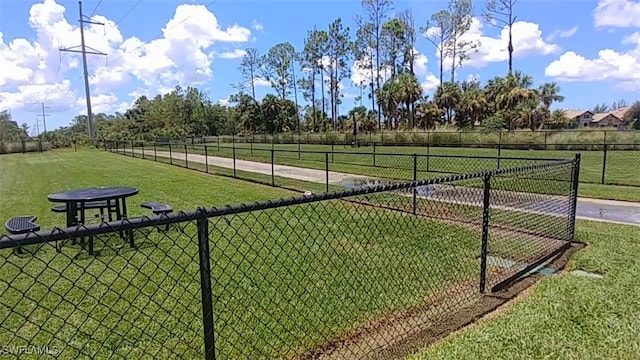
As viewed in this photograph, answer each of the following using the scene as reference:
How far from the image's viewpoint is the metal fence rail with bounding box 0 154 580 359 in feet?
9.43

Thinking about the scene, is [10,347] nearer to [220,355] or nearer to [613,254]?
[220,355]

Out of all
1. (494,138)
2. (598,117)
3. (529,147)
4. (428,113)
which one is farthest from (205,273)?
(598,117)

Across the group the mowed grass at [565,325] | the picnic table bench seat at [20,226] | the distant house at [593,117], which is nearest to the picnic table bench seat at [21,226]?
the picnic table bench seat at [20,226]

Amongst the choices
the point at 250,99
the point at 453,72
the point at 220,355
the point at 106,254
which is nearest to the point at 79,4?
the point at 250,99

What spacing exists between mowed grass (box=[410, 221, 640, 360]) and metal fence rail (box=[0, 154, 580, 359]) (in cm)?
29

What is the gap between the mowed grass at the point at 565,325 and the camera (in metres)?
2.77

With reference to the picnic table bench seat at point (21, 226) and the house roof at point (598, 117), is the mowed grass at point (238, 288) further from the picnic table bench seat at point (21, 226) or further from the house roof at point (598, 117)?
the house roof at point (598, 117)

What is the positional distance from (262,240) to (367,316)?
274 cm

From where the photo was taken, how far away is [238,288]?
3.99 metres

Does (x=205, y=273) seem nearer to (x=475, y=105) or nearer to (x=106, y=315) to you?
(x=106, y=315)

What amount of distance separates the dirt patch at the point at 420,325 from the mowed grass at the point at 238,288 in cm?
11

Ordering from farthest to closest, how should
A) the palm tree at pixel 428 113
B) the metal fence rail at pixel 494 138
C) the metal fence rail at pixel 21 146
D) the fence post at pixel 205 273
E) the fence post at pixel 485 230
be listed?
the palm tree at pixel 428 113
the metal fence rail at pixel 21 146
the metal fence rail at pixel 494 138
the fence post at pixel 485 230
the fence post at pixel 205 273

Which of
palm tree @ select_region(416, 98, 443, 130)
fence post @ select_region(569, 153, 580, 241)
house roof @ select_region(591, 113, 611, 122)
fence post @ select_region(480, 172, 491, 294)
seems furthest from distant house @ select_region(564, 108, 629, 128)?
fence post @ select_region(480, 172, 491, 294)

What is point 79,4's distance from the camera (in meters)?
43.0
